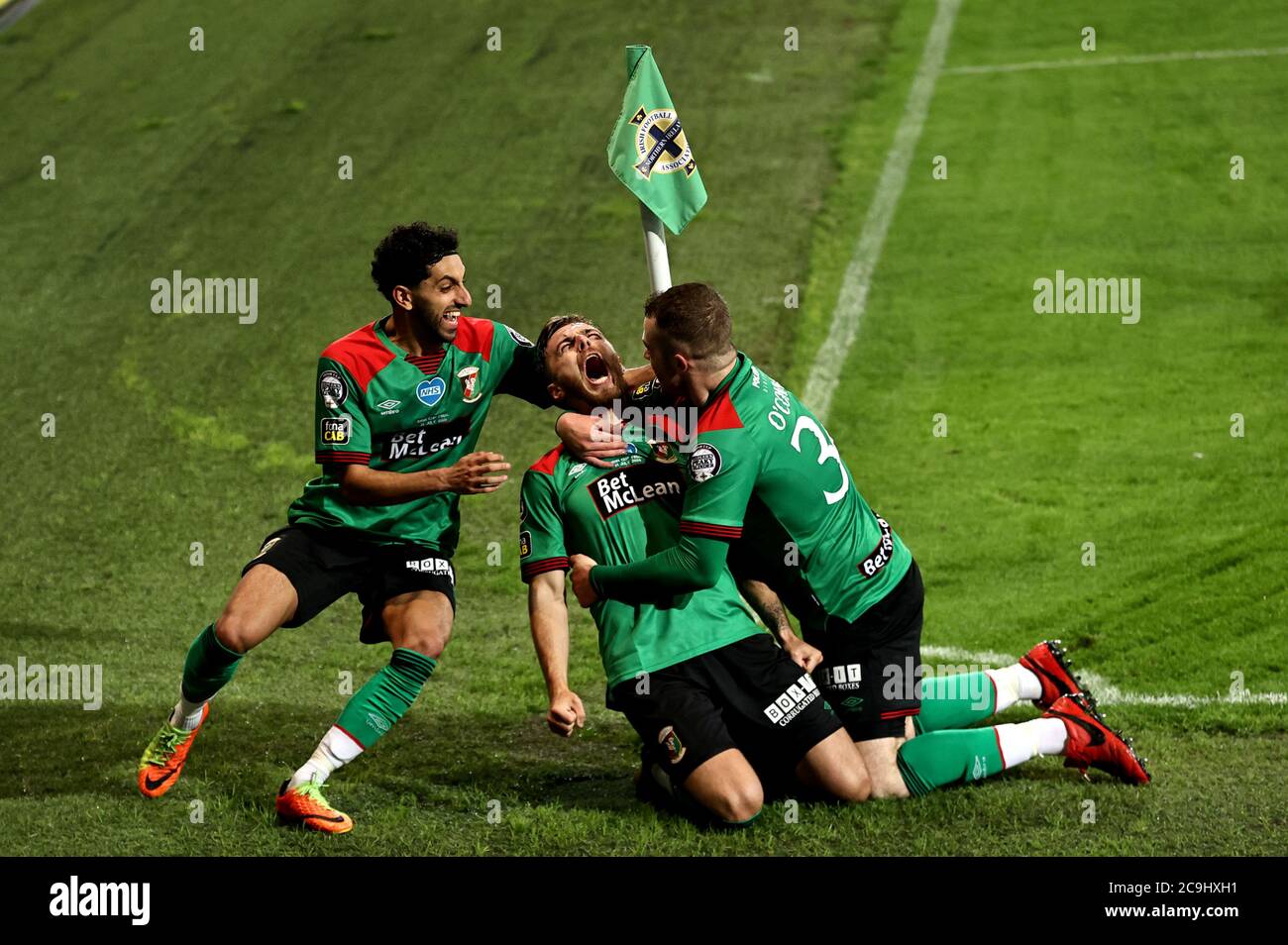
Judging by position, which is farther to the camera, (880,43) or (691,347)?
(880,43)

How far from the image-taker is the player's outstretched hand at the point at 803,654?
5.72 metres

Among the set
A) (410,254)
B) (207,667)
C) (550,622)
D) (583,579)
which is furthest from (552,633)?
(410,254)

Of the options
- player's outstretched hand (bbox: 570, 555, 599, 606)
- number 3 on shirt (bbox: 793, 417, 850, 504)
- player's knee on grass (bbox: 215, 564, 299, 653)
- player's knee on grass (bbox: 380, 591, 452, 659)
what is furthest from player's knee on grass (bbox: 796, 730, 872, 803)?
player's knee on grass (bbox: 215, 564, 299, 653)

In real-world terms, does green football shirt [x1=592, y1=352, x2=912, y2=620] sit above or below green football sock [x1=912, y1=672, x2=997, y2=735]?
above

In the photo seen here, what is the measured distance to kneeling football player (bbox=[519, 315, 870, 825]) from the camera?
5.52m

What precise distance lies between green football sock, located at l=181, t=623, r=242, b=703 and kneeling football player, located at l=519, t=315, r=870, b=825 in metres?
1.24

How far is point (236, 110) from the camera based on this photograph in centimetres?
1680

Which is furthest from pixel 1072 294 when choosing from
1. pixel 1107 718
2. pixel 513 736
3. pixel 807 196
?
pixel 513 736

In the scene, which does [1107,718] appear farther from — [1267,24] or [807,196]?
[1267,24]

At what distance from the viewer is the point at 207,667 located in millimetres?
5883

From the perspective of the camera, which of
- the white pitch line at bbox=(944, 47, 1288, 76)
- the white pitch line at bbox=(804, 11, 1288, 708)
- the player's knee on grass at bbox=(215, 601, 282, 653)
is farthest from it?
the white pitch line at bbox=(944, 47, 1288, 76)

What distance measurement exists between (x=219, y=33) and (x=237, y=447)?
9.77 meters

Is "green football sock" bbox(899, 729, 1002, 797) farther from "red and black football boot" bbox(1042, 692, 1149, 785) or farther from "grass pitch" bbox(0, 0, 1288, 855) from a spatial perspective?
"red and black football boot" bbox(1042, 692, 1149, 785)

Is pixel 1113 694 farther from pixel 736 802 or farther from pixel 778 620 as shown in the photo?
pixel 736 802
